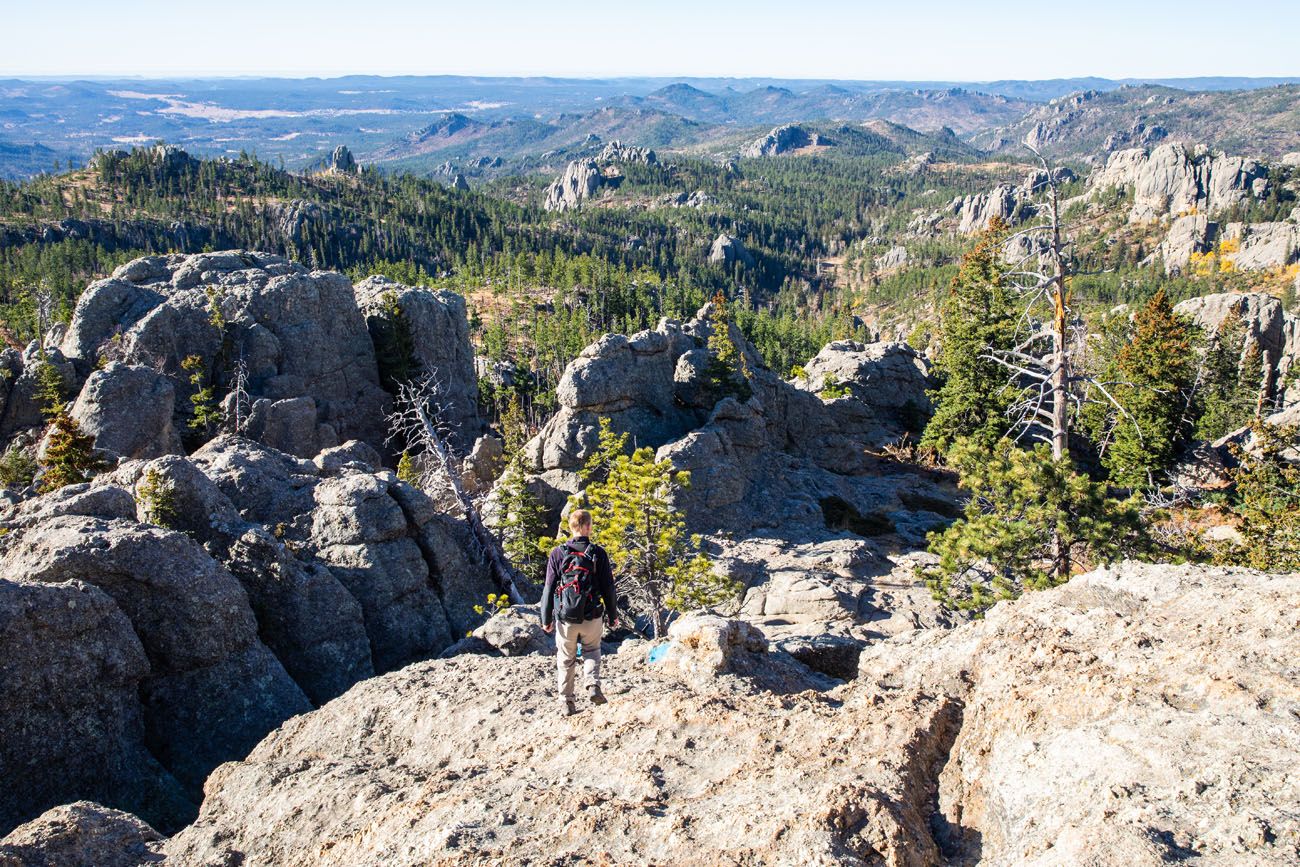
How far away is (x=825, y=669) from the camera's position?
15.3 meters

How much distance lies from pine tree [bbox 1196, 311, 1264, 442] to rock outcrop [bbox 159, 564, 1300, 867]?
50.8m

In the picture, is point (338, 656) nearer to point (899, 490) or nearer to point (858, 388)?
point (899, 490)

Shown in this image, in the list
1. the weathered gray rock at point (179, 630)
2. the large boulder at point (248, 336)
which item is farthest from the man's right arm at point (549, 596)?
the large boulder at point (248, 336)

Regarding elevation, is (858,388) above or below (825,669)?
below

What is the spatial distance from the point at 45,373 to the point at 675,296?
97.6 meters

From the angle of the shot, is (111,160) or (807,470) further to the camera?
(111,160)

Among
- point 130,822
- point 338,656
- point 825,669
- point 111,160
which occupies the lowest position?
point 338,656

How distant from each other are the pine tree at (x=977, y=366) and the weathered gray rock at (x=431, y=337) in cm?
3391

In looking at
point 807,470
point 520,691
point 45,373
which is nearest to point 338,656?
point 520,691

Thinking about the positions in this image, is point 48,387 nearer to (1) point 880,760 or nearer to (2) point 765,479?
(2) point 765,479

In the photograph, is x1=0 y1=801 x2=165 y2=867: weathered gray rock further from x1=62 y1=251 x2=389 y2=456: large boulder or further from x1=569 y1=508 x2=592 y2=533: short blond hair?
x1=62 y1=251 x2=389 y2=456: large boulder

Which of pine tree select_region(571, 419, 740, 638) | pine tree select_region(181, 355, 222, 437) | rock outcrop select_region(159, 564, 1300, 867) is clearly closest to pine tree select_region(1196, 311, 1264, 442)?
pine tree select_region(571, 419, 740, 638)

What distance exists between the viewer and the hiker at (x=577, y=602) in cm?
1086

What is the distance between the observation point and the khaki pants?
11.0 meters
